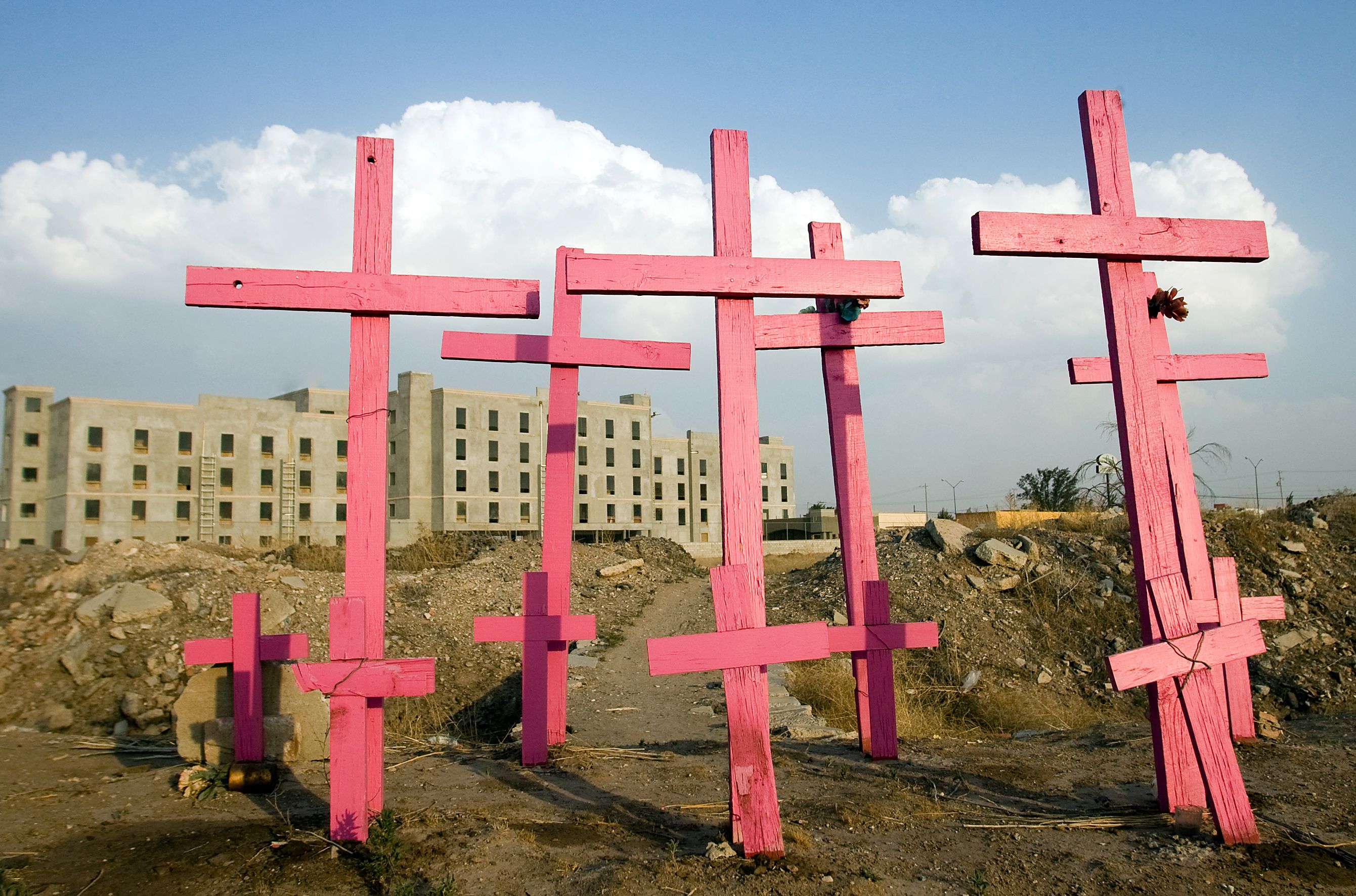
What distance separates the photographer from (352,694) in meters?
4.05

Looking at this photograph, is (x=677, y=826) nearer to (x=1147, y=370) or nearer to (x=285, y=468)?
(x=1147, y=370)

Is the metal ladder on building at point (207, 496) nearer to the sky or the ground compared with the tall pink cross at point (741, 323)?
nearer to the sky

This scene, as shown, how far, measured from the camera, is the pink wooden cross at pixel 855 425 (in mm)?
6078

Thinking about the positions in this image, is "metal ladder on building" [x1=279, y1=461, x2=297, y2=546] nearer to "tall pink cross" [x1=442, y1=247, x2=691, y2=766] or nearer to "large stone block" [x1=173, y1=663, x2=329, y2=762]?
"large stone block" [x1=173, y1=663, x2=329, y2=762]

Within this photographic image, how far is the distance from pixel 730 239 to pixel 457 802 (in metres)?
3.56

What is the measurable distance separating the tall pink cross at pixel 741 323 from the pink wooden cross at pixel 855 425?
6.59 feet

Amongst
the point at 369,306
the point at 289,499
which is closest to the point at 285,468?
the point at 289,499

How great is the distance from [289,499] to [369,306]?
47.7 meters

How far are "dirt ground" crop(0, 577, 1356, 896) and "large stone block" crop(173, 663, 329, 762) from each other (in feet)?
0.72

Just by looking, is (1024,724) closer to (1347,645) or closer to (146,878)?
(1347,645)

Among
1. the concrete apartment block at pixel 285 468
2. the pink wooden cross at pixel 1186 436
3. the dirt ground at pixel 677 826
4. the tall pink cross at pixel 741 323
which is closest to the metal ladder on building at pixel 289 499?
the concrete apartment block at pixel 285 468

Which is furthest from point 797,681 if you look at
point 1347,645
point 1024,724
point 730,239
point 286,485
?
point 286,485

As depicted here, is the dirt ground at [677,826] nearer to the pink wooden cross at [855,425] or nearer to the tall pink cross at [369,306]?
the pink wooden cross at [855,425]

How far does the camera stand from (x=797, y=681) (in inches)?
370
